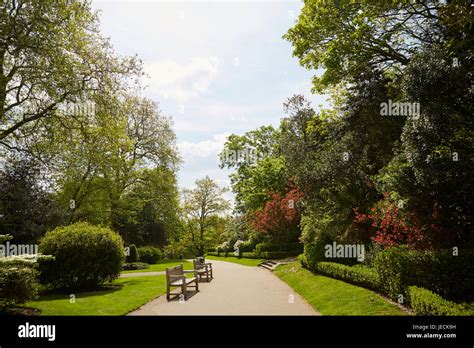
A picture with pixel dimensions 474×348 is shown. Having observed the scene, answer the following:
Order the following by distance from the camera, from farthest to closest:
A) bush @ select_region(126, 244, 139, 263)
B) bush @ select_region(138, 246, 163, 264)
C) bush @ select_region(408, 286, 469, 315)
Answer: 1. bush @ select_region(138, 246, 163, 264)
2. bush @ select_region(126, 244, 139, 263)
3. bush @ select_region(408, 286, 469, 315)

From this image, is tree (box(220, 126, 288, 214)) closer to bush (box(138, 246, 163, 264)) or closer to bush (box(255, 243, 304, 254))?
bush (box(255, 243, 304, 254))

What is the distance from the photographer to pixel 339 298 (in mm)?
9734

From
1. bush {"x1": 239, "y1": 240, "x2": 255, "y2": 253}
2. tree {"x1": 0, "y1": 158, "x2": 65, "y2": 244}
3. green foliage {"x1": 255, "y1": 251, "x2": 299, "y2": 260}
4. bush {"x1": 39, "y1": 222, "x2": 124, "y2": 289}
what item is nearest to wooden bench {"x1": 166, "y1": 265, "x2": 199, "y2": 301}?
bush {"x1": 39, "y1": 222, "x2": 124, "y2": 289}

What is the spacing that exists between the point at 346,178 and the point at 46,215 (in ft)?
51.7

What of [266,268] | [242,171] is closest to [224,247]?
[242,171]

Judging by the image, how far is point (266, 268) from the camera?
2331 centimetres

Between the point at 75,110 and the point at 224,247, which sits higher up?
→ the point at 75,110

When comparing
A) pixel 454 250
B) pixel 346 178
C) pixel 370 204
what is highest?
pixel 346 178

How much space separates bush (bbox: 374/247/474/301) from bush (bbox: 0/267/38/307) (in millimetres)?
9999

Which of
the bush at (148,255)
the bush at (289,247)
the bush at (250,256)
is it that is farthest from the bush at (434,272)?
the bush at (148,255)

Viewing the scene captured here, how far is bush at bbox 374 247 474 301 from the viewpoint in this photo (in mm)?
7785
